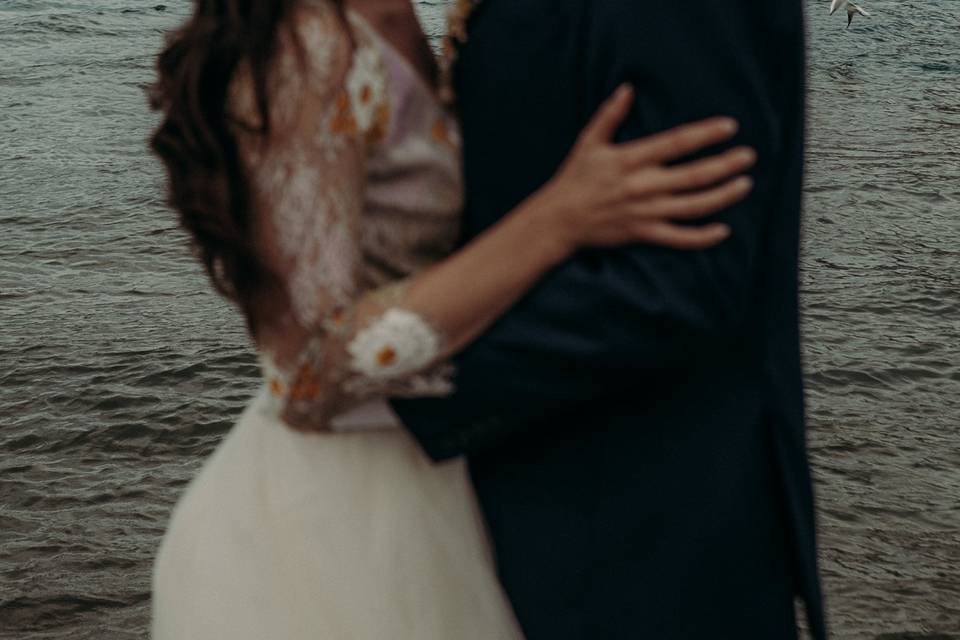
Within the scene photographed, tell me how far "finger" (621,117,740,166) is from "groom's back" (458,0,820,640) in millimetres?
12

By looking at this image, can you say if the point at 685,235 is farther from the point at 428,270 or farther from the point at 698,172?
the point at 428,270

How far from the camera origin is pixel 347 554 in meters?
1.47

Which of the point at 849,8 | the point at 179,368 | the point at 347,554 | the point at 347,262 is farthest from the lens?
the point at 849,8

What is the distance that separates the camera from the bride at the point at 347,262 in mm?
1242

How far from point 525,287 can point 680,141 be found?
0.19 metres

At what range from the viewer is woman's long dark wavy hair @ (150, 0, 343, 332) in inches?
50.9

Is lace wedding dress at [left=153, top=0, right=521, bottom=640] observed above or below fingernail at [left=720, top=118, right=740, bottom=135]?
below

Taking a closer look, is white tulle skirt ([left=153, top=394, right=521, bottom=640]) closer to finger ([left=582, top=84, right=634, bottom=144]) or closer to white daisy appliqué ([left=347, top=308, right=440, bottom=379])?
white daisy appliqué ([left=347, top=308, right=440, bottom=379])

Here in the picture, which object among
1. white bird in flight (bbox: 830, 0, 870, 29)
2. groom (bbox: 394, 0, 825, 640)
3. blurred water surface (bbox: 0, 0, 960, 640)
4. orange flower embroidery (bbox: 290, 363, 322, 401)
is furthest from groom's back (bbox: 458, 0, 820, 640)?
white bird in flight (bbox: 830, 0, 870, 29)

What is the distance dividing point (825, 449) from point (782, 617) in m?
3.27

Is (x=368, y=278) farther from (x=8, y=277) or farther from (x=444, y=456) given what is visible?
(x=8, y=277)

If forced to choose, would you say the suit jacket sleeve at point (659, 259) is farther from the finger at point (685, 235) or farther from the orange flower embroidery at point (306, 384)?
the orange flower embroidery at point (306, 384)

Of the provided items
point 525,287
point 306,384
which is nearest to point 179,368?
point 306,384

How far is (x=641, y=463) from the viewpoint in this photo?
4.33 feet
